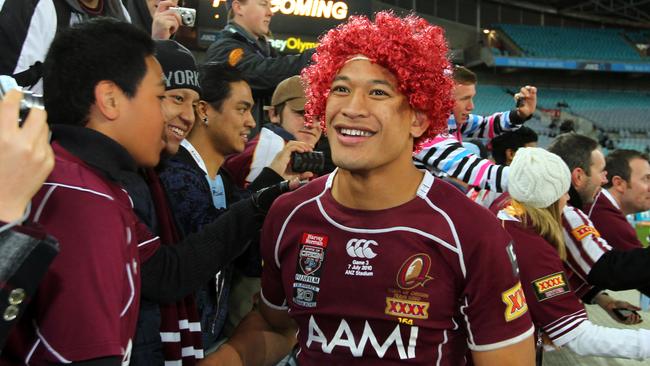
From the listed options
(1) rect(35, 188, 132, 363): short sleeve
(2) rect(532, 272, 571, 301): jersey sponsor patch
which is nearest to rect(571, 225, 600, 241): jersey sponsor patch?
(2) rect(532, 272, 571, 301): jersey sponsor patch

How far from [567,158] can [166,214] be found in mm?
2532

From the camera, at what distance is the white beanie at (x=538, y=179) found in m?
2.56

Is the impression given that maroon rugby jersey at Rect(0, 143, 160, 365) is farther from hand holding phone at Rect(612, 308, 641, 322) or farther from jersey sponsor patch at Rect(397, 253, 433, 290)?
hand holding phone at Rect(612, 308, 641, 322)

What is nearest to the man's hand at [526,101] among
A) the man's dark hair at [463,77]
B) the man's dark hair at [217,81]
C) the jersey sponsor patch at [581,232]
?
the man's dark hair at [463,77]

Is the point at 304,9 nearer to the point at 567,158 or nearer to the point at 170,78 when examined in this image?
the point at 567,158

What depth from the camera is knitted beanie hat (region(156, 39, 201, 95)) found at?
2.21 m

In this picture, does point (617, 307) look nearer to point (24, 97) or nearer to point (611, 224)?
point (611, 224)

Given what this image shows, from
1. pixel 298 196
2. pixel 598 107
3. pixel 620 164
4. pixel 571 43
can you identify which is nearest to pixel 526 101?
pixel 620 164

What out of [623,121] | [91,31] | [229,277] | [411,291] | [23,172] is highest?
[91,31]

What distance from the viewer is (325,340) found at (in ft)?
5.79

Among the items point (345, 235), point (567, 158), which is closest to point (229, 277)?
point (345, 235)

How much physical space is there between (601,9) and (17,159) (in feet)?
102

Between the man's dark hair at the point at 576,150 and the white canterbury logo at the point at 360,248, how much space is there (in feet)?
7.18

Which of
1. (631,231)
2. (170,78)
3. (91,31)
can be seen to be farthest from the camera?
(631,231)
